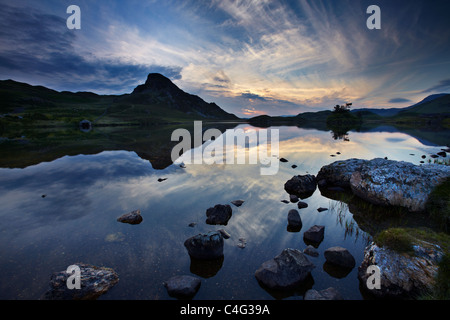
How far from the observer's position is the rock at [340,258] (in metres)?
7.14

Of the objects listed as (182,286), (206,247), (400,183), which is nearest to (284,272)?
(206,247)

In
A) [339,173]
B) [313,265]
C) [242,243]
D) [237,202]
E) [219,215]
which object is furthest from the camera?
[339,173]

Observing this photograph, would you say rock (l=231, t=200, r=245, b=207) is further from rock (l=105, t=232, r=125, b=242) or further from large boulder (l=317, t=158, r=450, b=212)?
large boulder (l=317, t=158, r=450, b=212)

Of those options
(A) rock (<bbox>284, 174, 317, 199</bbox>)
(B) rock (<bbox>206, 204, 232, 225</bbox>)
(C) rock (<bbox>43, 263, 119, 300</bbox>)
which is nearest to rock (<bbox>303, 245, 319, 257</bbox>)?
(B) rock (<bbox>206, 204, 232, 225</bbox>)

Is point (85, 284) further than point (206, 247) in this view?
No

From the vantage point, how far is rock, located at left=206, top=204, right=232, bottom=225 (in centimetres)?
1029

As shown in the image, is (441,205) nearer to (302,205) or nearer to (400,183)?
(400,183)

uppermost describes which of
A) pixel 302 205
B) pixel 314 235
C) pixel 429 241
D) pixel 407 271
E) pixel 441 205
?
pixel 429 241

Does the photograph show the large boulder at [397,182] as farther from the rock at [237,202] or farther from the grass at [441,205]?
the rock at [237,202]

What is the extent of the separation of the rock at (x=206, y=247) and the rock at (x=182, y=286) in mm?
1242

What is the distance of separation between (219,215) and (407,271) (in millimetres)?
7421

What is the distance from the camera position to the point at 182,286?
6.00 meters
